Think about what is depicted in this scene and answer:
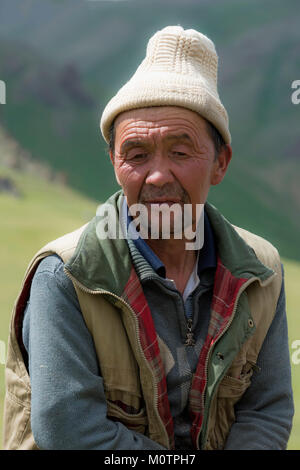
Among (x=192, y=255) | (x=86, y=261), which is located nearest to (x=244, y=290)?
(x=192, y=255)

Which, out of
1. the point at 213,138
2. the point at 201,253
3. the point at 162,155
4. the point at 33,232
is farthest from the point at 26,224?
the point at 162,155

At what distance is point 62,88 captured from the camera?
31.4 metres

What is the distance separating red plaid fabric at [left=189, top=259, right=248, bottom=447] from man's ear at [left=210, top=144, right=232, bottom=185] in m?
0.38

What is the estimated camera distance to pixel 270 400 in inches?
109

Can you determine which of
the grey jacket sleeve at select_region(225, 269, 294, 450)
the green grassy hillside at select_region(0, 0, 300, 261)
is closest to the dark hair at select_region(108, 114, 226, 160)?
the grey jacket sleeve at select_region(225, 269, 294, 450)

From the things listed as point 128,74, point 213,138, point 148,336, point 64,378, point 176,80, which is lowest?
point 64,378

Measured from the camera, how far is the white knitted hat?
2.51 m

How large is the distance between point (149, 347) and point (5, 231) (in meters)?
10.0

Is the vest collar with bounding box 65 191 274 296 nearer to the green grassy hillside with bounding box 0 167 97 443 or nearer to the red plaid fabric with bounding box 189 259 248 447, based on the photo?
the red plaid fabric with bounding box 189 259 248 447

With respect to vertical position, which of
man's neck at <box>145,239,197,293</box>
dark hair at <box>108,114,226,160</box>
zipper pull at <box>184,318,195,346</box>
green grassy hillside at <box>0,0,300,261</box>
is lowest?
zipper pull at <box>184,318,195,346</box>

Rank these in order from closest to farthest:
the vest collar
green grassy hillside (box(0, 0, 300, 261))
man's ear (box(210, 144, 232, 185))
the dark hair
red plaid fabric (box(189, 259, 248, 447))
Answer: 1. the vest collar
2. red plaid fabric (box(189, 259, 248, 447))
3. the dark hair
4. man's ear (box(210, 144, 232, 185))
5. green grassy hillside (box(0, 0, 300, 261))

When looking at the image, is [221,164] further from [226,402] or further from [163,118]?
[226,402]

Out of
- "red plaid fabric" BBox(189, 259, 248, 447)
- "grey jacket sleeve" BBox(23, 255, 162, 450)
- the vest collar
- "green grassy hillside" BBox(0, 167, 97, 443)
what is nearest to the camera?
"grey jacket sleeve" BBox(23, 255, 162, 450)

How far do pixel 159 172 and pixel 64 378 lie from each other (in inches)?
32.1
